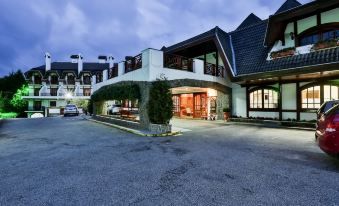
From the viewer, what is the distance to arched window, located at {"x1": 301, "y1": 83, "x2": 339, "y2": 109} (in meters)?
12.7

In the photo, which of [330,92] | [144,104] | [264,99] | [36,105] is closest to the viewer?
[144,104]

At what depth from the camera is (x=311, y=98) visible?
533 inches

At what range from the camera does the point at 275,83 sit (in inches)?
595

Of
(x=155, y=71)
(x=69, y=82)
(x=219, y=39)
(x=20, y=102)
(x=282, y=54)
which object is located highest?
(x=69, y=82)

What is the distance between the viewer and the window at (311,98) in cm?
1330

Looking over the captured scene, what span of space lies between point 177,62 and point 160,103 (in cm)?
400

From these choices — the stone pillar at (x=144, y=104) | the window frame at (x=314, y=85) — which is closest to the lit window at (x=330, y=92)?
the window frame at (x=314, y=85)

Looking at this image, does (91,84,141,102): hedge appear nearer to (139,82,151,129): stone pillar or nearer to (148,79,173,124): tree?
(139,82,151,129): stone pillar

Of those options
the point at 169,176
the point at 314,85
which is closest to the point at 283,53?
the point at 314,85

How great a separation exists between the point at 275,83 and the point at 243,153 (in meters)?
10.1

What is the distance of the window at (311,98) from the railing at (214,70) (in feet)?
19.8

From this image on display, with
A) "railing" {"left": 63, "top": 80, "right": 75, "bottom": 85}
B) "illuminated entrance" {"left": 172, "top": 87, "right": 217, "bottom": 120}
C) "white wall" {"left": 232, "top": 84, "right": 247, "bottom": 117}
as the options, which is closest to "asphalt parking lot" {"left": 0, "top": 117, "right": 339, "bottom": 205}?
"white wall" {"left": 232, "top": 84, "right": 247, "bottom": 117}

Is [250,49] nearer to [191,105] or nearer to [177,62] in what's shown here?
[177,62]

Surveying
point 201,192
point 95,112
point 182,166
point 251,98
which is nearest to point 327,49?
point 251,98
